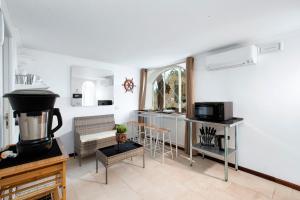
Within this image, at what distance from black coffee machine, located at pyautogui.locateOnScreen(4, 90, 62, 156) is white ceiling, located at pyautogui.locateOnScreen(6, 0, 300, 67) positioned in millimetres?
1046

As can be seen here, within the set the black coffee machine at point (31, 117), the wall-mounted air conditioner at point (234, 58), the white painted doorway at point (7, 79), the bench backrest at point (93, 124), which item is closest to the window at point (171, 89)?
the wall-mounted air conditioner at point (234, 58)

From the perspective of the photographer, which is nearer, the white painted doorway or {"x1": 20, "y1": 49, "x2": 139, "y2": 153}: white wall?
the white painted doorway

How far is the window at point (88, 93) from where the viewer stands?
11.2 ft

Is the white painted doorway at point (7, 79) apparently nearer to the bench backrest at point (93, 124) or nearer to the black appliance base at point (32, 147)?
the black appliance base at point (32, 147)

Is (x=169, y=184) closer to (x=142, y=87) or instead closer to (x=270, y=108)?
(x=270, y=108)

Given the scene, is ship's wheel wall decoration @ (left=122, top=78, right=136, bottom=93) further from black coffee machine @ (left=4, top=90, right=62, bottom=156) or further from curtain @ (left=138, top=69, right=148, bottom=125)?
black coffee machine @ (left=4, top=90, right=62, bottom=156)

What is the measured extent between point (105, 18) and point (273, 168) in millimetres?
3336

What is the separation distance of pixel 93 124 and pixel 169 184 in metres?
2.20

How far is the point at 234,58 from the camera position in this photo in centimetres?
246

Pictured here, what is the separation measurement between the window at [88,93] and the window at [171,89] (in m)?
1.98

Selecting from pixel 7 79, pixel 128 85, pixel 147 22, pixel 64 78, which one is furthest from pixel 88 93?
pixel 147 22

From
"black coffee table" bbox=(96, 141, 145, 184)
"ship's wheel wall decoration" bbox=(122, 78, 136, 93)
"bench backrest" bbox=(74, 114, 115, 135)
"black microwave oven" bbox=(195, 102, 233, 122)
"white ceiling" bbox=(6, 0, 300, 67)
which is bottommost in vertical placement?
"black coffee table" bbox=(96, 141, 145, 184)

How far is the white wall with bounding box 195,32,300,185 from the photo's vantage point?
6.83ft

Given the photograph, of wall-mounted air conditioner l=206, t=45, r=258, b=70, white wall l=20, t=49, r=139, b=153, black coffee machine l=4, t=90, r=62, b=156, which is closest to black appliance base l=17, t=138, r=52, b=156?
black coffee machine l=4, t=90, r=62, b=156
